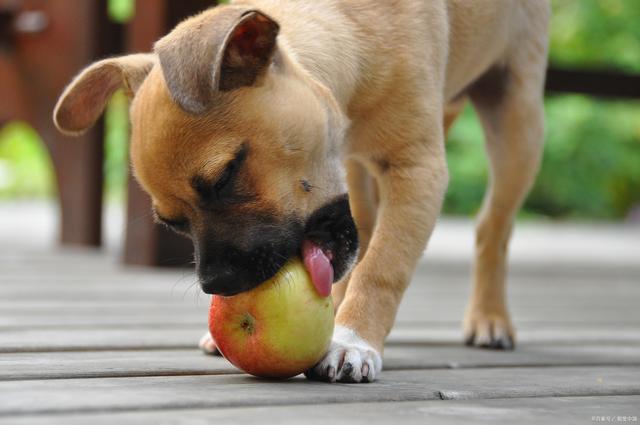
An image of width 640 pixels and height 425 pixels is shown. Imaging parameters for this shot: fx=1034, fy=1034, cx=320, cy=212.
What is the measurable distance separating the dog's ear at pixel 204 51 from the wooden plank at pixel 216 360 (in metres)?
0.64

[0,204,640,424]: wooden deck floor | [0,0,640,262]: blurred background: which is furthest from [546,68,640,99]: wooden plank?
[0,0,640,262]: blurred background

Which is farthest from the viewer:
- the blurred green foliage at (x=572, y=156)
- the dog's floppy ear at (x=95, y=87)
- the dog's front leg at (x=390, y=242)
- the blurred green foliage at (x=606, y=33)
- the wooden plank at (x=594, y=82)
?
the blurred green foliage at (x=606, y=33)

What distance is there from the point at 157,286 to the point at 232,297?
2405 millimetres

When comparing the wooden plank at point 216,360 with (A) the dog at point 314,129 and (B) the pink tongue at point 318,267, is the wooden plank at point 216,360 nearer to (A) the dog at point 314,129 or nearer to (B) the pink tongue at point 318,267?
(A) the dog at point 314,129

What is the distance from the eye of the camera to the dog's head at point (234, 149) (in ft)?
7.29

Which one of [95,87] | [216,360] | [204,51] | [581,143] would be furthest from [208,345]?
[581,143]

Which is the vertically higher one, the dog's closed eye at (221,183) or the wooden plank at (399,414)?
the dog's closed eye at (221,183)

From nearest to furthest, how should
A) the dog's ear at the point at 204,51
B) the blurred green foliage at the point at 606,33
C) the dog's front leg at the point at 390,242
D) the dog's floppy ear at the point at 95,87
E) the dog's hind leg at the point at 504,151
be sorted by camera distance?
the dog's ear at the point at 204,51
the dog's front leg at the point at 390,242
the dog's floppy ear at the point at 95,87
the dog's hind leg at the point at 504,151
the blurred green foliage at the point at 606,33

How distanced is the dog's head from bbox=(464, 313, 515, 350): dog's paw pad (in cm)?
98

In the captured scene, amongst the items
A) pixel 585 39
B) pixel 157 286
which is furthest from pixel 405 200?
pixel 585 39

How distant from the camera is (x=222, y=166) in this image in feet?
7.55

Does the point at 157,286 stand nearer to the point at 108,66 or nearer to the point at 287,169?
the point at 108,66

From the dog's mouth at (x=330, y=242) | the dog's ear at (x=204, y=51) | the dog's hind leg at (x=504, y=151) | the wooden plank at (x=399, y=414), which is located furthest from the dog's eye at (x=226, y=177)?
the dog's hind leg at (x=504, y=151)

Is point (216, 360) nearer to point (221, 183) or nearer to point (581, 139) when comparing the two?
point (221, 183)
